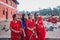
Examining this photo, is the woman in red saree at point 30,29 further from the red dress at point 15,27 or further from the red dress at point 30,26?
the red dress at point 15,27

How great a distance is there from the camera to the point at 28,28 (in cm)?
325

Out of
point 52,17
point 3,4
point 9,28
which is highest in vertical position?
point 3,4

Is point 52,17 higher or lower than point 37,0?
lower

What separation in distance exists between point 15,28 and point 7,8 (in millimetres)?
407

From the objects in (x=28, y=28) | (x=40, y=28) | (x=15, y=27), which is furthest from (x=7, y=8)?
(x=40, y=28)

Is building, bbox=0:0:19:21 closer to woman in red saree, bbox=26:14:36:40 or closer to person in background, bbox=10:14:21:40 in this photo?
person in background, bbox=10:14:21:40

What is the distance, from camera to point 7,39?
10.9ft

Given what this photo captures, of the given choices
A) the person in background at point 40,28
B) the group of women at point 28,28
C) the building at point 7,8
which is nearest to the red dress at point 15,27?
the group of women at point 28,28

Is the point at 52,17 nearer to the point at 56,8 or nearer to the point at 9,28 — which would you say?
the point at 56,8

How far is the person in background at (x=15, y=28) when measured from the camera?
3.27 m

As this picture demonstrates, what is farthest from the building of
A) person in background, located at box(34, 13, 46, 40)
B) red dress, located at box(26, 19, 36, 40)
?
person in background, located at box(34, 13, 46, 40)

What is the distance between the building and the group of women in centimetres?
12

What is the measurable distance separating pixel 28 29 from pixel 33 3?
51cm

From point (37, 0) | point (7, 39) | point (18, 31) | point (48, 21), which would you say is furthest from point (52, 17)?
point (7, 39)
